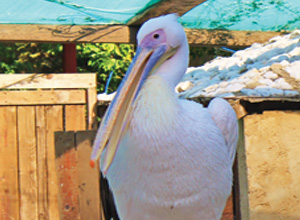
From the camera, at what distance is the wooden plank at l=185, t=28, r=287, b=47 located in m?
5.12

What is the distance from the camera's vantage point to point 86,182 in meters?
4.12

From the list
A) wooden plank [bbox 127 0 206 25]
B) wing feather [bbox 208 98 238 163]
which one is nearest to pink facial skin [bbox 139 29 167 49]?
wing feather [bbox 208 98 238 163]

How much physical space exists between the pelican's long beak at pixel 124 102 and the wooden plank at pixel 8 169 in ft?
9.15

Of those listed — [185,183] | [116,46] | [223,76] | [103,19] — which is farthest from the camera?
[116,46]

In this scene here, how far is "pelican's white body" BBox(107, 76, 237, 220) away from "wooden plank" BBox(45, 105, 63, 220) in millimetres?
2568

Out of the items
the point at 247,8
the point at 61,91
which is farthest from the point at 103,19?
the point at 247,8

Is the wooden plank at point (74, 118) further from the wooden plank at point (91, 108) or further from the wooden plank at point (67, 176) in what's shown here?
the wooden plank at point (67, 176)

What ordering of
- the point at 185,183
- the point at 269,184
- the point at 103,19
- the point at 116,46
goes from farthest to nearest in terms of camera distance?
the point at 116,46 < the point at 103,19 < the point at 269,184 < the point at 185,183

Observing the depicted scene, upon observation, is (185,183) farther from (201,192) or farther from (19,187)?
(19,187)

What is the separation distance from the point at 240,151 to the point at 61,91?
190 centimetres

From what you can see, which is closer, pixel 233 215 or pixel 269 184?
pixel 269 184

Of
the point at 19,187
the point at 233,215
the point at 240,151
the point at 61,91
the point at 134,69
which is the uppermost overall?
the point at 134,69

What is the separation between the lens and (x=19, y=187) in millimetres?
4906

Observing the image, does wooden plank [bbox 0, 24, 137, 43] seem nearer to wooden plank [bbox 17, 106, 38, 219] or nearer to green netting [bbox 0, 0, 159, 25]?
A: green netting [bbox 0, 0, 159, 25]
